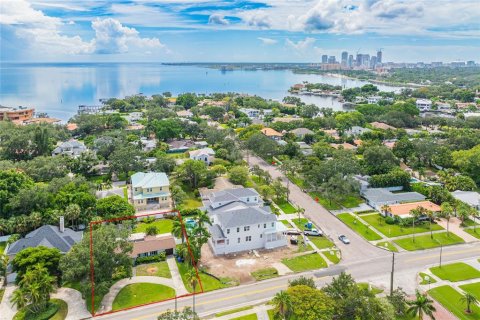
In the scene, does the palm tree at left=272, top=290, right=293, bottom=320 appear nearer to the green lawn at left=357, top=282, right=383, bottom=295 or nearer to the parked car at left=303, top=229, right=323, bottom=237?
the green lawn at left=357, top=282, right=383, bottom=295

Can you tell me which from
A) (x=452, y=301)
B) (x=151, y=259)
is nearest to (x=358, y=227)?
(x=452, y=301)

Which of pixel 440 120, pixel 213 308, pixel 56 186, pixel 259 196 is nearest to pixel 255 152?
pixel 259 196

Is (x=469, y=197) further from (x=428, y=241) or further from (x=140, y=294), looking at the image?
(x=140, y=294)

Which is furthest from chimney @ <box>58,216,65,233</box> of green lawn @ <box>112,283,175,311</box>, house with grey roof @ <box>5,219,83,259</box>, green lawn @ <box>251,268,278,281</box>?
green lawn @ <box>251,268,278,281</box>

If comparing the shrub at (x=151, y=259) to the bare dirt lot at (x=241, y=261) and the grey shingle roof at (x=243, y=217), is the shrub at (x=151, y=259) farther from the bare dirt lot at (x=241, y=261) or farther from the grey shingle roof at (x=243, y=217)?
the grey shingle roof at (x=243, y=217)

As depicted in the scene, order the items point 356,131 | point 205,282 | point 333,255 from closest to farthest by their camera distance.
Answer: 1. point 205,282
2. point 333,255
3. point 356,131

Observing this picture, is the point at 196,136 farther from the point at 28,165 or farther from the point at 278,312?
the point at 278,312

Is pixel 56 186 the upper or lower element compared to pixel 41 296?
upper
